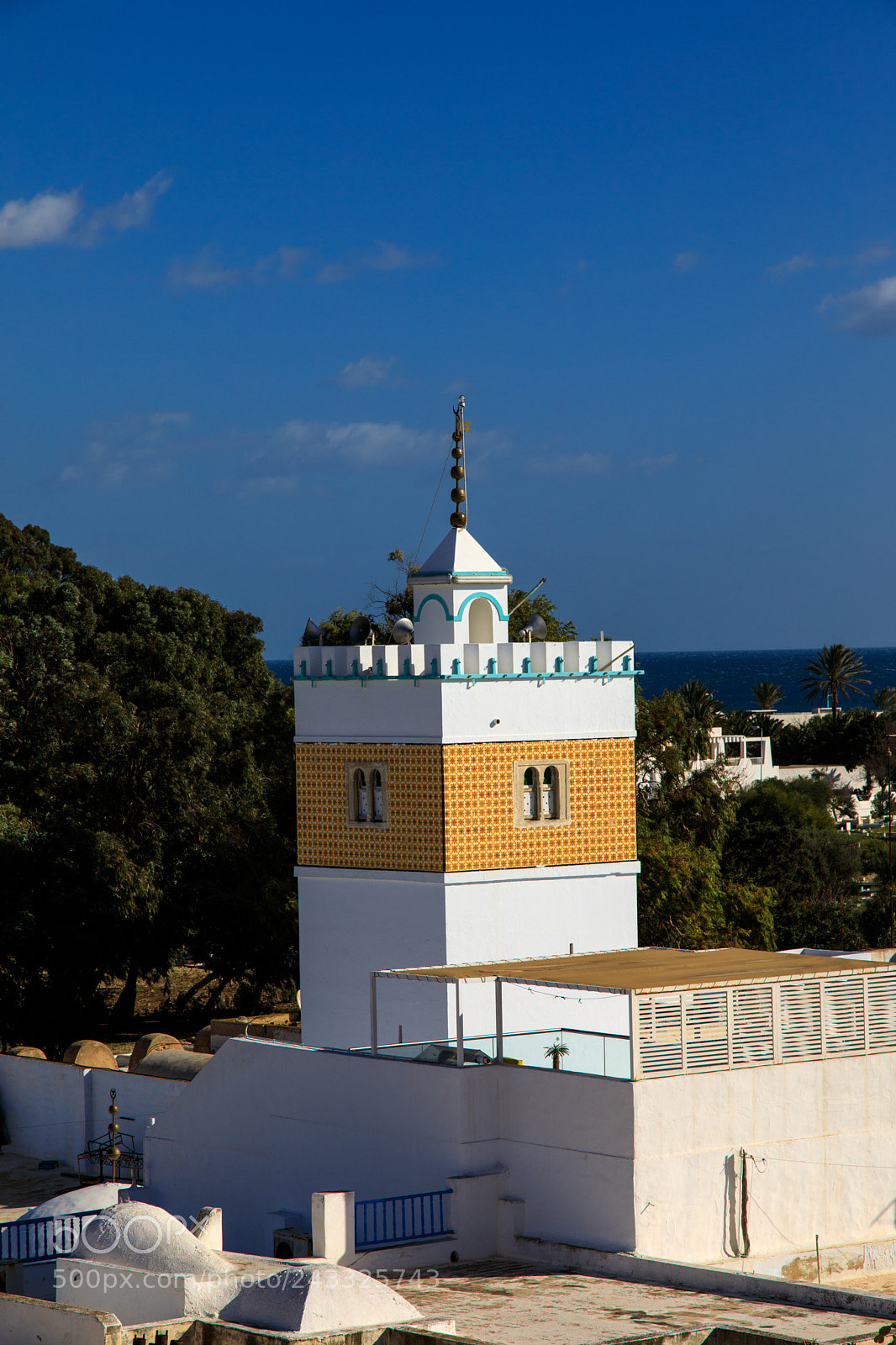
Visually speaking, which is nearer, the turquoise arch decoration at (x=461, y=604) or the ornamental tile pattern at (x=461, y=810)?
the ornamental tile pattern at (x=461, y=810)

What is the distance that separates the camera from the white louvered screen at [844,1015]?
17562 millimetres

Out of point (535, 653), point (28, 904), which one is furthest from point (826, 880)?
point (535, 653)

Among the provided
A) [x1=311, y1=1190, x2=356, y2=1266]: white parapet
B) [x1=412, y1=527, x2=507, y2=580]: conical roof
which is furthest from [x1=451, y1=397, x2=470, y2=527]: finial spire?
[x1=311, y1=1190, x2=356, y2=1266]: white parapet

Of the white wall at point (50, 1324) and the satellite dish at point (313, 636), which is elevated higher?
the satellite dish at point (313, 636)

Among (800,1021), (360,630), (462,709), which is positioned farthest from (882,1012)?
(360,630)

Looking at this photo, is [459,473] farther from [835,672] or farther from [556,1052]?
[835,672]

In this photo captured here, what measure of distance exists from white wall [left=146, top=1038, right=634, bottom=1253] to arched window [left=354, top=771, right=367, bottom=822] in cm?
400

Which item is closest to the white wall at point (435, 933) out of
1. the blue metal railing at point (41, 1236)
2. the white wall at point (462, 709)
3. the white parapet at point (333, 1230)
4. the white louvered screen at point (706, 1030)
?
the white wall at point (462, 709)

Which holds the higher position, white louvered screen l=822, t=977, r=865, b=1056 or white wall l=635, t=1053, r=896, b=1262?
white louvered screen l=822, t=977, r=865, b=1056

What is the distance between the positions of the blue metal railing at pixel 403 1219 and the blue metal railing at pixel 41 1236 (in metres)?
2.72

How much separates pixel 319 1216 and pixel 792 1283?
442cm

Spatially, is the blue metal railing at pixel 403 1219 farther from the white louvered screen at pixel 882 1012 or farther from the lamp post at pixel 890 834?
the lamp post at pixel 890 834

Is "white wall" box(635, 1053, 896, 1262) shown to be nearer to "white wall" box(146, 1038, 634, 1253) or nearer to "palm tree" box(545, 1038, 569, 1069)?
"white wall" box(146, 1038, 634, 1253)

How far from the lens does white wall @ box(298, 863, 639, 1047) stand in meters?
21.4
